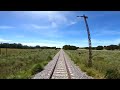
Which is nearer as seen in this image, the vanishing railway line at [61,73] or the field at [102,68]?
the field at [102,68]

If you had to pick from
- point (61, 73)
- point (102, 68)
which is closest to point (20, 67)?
point (61, 73)

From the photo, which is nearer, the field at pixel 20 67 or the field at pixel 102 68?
Result: the field at pixel 102 68

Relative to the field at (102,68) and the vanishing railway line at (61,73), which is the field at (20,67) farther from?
the field at (102,68)

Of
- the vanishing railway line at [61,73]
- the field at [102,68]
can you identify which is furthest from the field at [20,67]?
the field at [102,68]

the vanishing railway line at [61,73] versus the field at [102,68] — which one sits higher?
the field at [102,68]

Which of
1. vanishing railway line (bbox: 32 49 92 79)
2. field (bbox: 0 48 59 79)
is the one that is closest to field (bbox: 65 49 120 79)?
vanishing railway line (bbox: 32 49 92 79)

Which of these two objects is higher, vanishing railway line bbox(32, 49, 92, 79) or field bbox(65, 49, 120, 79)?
field bbox(65, 49, 120, 79)

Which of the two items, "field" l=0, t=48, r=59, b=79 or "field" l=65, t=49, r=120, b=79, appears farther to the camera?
"field" l=0, t=48, r=59, b=79

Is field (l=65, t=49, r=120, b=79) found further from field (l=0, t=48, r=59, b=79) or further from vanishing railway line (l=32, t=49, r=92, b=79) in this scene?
field (l=0, t=48, r=59, b=79)

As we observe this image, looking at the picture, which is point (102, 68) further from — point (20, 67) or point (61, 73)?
point (20, 67)
